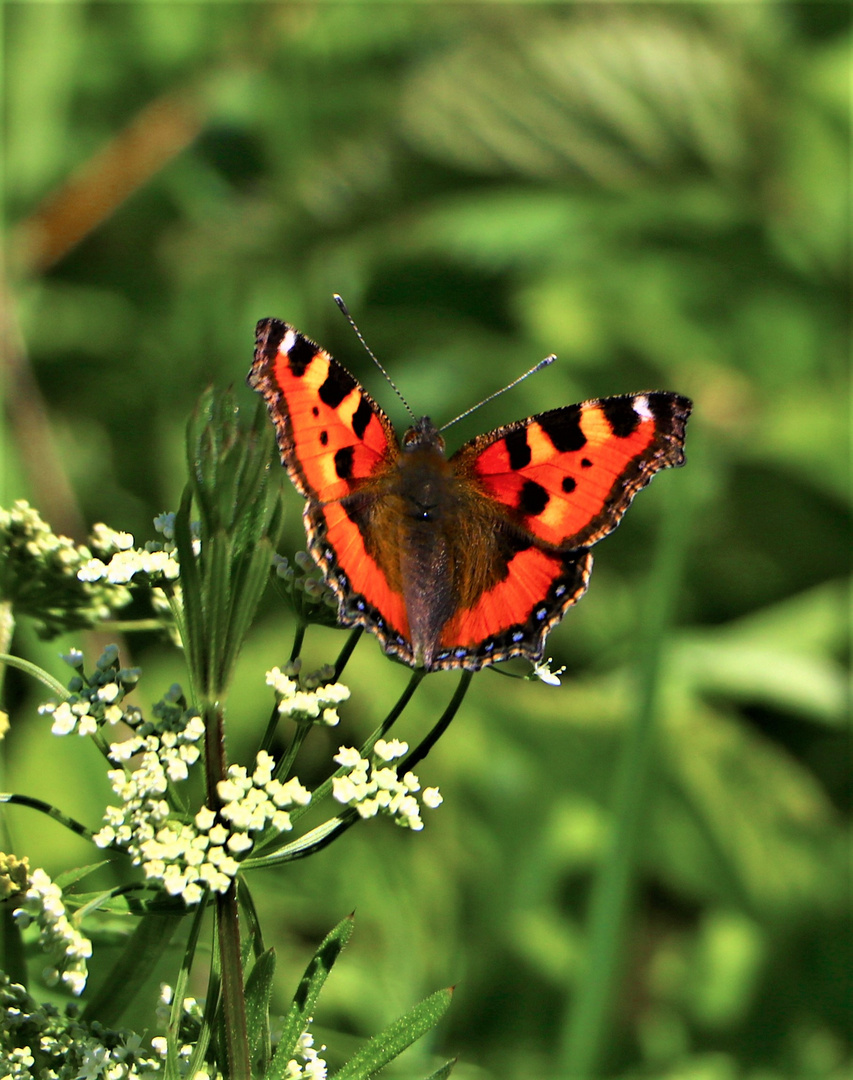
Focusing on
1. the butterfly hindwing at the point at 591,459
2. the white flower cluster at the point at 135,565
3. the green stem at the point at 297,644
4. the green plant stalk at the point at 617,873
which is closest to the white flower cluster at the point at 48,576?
the white flower cluster at the point at 135,565

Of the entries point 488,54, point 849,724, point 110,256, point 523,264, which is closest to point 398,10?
point 488,54

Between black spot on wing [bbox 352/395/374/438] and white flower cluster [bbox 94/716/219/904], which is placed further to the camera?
black spot on wing [bbox 352/395/374/438]

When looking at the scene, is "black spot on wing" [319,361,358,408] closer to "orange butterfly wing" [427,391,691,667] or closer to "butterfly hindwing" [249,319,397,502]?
"butterfly hindwing" [249,319,397,502]

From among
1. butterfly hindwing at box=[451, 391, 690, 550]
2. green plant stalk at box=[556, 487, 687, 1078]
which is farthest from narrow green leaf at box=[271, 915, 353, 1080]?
green plant stalk at box=[556, 487, 687, 1078]

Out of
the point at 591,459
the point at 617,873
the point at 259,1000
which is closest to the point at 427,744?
the point at 259,1000

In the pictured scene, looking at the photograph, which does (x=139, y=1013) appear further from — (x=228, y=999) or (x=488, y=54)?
(x=488, y=54)

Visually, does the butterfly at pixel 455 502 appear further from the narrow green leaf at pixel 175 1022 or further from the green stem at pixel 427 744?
the narrow green leaf at pixel 175 1022

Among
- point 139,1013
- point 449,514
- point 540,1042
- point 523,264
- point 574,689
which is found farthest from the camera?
point 523,264
